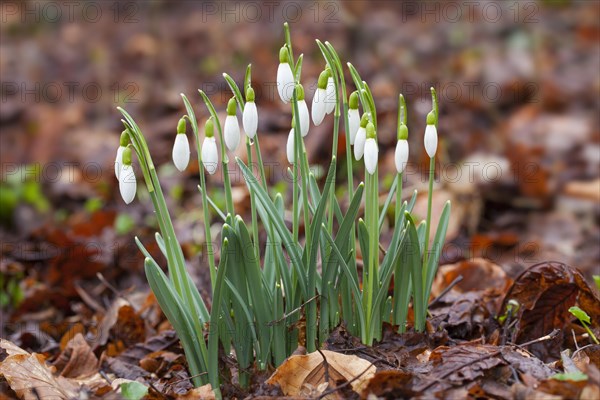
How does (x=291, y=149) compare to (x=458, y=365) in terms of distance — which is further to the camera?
(x=291, y=149)

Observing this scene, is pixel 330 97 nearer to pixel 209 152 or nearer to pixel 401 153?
pixel 401 153

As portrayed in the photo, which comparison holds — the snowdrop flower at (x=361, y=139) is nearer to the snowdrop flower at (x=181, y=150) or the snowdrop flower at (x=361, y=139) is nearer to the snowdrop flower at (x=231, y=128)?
the snowdrop flower at (x=231, y=128)

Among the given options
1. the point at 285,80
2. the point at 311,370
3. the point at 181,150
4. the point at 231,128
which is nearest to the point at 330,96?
the point at 285,80

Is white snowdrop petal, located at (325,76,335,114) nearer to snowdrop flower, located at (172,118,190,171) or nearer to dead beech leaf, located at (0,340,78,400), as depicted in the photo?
snowdrop flower, located at (172,118,190,171)

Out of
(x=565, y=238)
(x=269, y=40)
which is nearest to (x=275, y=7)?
(x=269, y=40)

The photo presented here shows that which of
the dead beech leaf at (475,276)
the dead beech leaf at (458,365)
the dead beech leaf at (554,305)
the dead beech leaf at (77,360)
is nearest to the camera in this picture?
the dead beech leaf at (458,365)

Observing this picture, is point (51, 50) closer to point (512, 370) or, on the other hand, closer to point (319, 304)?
point (319, 304)

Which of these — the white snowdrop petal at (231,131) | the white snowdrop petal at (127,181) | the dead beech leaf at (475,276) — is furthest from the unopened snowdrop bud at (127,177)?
the dead beech leaf at (475,276)

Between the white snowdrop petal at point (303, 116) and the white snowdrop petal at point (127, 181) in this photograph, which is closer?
the white snowdrop petal at point (127, 181)
